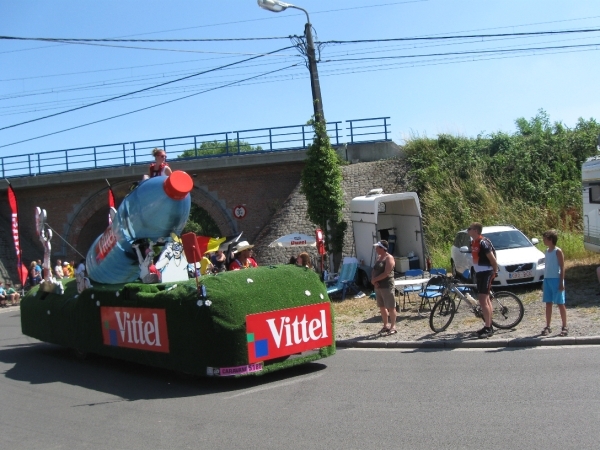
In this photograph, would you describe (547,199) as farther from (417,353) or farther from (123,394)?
(123,394)

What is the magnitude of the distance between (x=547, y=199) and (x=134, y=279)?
18285 mm

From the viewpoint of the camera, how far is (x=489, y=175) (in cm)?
2728

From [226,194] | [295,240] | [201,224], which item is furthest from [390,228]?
[201,224]

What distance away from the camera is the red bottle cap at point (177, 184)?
10703 mm

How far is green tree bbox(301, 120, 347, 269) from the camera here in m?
22.6

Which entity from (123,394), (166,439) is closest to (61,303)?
(123,394)

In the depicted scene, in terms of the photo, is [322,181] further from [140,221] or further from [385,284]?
[140,221]

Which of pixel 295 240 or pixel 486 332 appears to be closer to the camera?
pixel 486 332

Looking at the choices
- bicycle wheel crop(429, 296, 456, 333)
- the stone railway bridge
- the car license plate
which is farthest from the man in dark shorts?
the stone railway bridge

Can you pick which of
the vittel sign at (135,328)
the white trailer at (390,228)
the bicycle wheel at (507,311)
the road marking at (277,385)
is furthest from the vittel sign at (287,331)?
the white trailer at (390,228)

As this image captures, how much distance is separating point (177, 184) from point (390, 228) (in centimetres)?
1220

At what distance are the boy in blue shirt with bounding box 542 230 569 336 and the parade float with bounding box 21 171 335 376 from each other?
3590mm

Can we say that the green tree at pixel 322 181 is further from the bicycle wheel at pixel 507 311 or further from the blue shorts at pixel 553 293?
the blue shorts at pixel 553 293

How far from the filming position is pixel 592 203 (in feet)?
54.2
